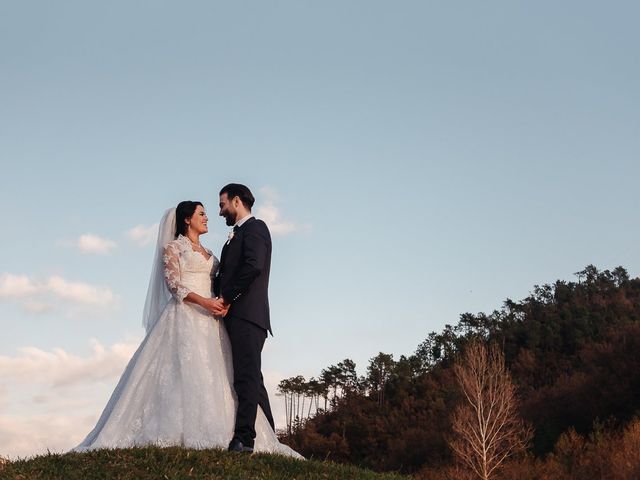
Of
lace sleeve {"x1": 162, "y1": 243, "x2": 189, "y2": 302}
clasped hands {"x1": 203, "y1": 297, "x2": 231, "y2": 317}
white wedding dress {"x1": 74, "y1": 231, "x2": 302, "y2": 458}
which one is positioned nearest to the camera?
white wedding dress {"x1": 74, "y1": 231, "x2": 302, "y2": 458}

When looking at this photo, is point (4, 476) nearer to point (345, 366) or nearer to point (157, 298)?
point (157, 298)

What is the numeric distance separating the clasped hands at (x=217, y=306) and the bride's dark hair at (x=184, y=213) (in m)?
1.13

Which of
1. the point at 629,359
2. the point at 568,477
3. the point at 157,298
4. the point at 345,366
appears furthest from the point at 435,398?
the point at 157,298

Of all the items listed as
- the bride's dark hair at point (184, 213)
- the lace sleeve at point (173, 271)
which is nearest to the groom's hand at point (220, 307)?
the lace sleeve at point (173, 271)

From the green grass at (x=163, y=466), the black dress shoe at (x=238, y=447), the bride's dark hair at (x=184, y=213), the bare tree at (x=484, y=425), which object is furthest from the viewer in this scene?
the bare tree at (x=484, y=425)

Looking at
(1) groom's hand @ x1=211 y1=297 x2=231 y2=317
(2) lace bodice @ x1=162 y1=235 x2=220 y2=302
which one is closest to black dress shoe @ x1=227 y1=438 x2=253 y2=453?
(1) groom's hand @ x1=211 y1=297 x2=231 y2=317

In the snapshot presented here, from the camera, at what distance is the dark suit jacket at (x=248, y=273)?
9.35 metres

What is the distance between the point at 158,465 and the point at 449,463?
2173 inches

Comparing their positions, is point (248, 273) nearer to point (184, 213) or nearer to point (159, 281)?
point (184, 213)

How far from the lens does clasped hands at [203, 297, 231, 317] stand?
955cm

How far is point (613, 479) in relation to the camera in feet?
125

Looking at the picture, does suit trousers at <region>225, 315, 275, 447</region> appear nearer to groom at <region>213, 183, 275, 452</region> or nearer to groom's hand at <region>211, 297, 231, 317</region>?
groom at <region>213, 183, 275, 452</region>

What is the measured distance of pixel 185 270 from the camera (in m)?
9.78

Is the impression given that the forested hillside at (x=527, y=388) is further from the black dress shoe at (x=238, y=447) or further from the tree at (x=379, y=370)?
the black dress shoe at (x=238, y=447)
